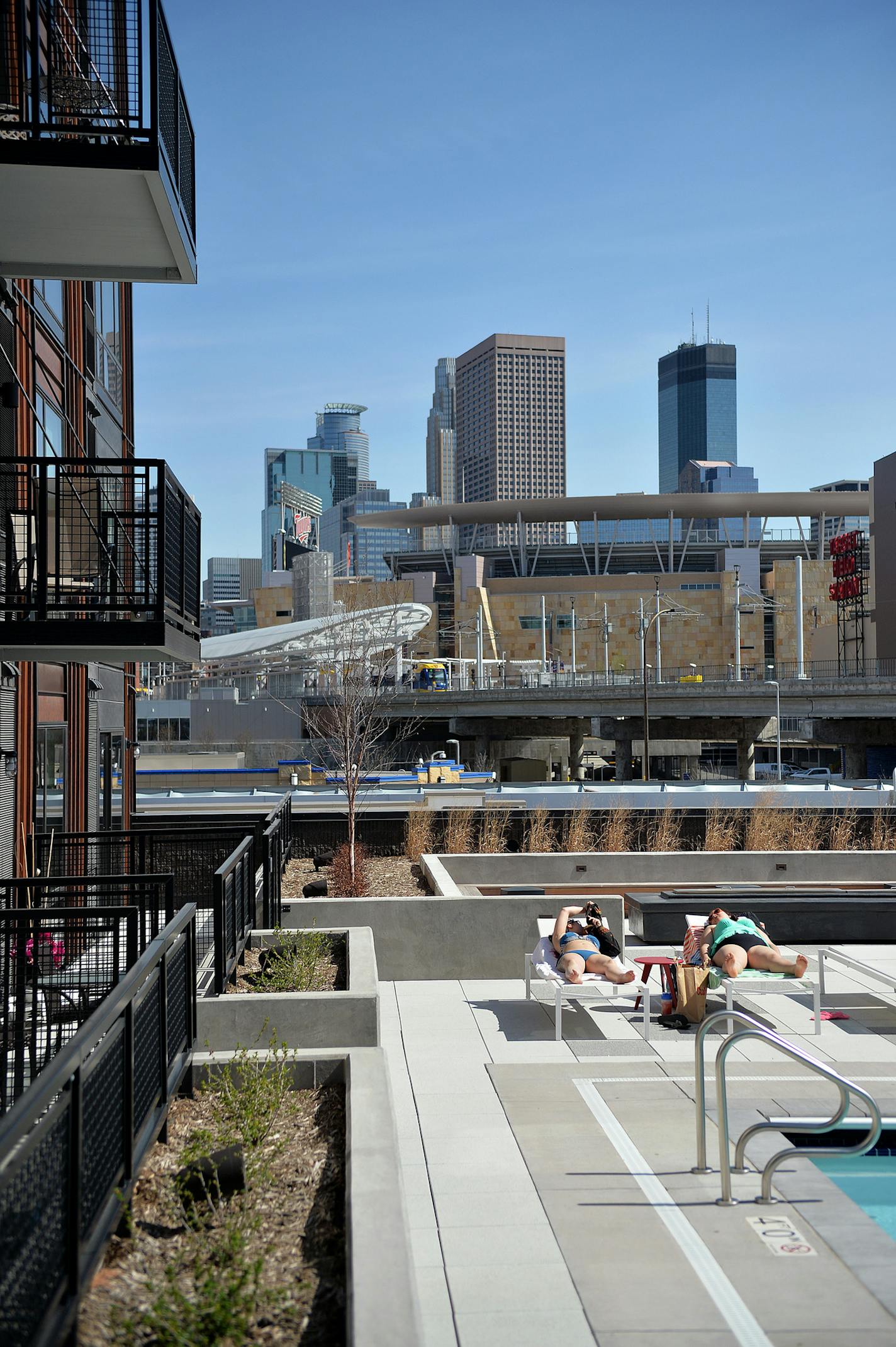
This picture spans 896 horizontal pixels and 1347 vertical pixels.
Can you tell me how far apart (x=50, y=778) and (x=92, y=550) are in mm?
3312

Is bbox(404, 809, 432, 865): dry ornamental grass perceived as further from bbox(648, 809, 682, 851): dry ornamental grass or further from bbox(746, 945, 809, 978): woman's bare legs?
bbox(746, 945, 809, 978): woman's bare legs

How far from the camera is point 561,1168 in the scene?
6664mm

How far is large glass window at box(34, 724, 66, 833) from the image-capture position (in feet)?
39.3

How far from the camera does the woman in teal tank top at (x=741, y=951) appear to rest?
10414 millimetres

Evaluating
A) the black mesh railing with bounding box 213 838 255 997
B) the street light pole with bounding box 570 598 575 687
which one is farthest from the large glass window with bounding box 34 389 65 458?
the street light pole with bounding box 570 598 575 687

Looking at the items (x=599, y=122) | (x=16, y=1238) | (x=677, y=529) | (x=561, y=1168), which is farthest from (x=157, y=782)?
(x=677, y=529)

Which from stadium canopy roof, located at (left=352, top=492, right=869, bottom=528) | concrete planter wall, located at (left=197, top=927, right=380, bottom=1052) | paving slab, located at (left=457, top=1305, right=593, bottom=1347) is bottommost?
paving slab, located at (left=457, top=1305, right=593, bottom=1347)

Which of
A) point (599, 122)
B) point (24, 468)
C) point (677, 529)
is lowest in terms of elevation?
point (24, 468)

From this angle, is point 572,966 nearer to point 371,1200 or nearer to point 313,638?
point 371,1200

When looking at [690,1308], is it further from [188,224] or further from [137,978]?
[188,224]

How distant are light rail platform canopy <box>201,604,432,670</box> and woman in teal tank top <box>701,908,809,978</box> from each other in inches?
1811

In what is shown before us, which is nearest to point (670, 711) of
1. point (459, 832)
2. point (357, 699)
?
point (357, 699)

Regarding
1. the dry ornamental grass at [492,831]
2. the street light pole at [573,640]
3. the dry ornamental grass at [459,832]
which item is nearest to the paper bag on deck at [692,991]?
the dry ornamental grass at [459,832]

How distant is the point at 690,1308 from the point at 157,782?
35.4 metres
